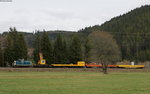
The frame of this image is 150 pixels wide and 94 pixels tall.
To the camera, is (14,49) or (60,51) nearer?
(14,49)

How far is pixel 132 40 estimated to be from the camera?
14812 centimetres

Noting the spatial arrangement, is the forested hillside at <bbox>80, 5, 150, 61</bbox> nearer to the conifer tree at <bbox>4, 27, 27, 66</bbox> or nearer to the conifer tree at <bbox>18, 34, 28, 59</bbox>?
the conifer tree at <bbox>18, 34, 28, 59</bbox>

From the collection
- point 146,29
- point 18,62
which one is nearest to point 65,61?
point 18,62

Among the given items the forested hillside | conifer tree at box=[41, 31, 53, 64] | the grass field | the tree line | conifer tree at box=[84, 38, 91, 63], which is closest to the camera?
the grass field

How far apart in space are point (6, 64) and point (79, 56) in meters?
22.4

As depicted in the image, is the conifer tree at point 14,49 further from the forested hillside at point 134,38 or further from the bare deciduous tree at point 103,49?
the forested hillside at point 134,38

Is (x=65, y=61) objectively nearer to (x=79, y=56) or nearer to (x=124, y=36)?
(x=79, y=56)

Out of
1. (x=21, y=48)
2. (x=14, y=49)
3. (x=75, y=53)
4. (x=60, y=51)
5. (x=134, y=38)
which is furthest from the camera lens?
(x=134, y=38)

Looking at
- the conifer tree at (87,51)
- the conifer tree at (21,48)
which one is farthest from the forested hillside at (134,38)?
the conifer tree at (21,48)

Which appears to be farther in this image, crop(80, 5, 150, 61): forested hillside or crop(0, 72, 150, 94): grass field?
crop(80, 5, 150, 61): forested hillside

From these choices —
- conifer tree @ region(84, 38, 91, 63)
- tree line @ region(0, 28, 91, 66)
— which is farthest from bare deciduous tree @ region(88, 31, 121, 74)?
tree line @ region(0, 28, 91, 66)

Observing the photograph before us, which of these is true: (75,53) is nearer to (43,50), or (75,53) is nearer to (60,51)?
(60,51)

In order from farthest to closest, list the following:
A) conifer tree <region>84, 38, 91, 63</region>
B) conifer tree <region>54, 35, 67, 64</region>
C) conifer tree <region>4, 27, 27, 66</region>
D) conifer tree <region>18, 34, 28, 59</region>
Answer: conifer tree <region>84, 38, 91, 63</region>, conifer tree <region>54, 35, 67, 64</region>, conifer tree <region>18, 34, 28, 59</region>, conifer tree <region>4, 27, 27, 66</region>

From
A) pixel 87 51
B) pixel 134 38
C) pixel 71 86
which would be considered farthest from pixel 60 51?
pixel 134 38
